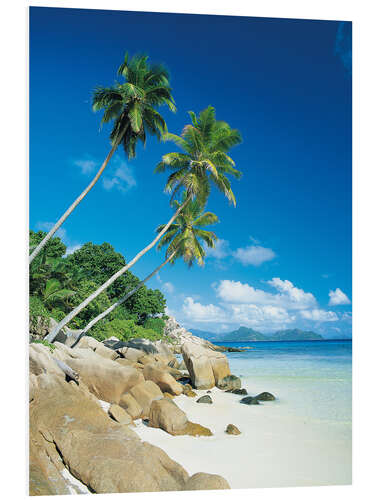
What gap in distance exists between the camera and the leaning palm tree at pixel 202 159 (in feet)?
25.9

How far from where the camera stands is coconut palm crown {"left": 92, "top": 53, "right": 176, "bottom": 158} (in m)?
6.29

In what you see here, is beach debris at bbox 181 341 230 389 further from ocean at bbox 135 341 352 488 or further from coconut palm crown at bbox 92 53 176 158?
coconut palm crown at bbox 92 53 176 158

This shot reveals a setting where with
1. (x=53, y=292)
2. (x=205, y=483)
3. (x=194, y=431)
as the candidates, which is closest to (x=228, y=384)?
(x=194, y=431)

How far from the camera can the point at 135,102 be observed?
6.60 metres

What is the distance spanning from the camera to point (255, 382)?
10.8 metres

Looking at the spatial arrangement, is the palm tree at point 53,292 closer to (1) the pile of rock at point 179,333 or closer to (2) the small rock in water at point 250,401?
(2) the small rock in water at point 250,401

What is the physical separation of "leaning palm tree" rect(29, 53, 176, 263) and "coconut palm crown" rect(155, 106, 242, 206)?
0.95 metres

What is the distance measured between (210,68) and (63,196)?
287cm

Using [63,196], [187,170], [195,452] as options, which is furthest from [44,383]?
[187,170]

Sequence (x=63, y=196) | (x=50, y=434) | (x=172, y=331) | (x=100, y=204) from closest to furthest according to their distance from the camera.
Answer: (x=50, y=434)
(x=63, y=196)
(x=100, y=204)
(x=172, y=331)

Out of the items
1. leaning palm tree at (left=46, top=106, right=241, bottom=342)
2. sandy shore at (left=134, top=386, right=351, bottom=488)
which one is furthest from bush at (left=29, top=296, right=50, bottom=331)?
leaning palm tree at (left=46, top=106, right=241, bottom=342)

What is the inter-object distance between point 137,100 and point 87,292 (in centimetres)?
596

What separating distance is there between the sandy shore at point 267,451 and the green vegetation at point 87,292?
3399 millimetres
